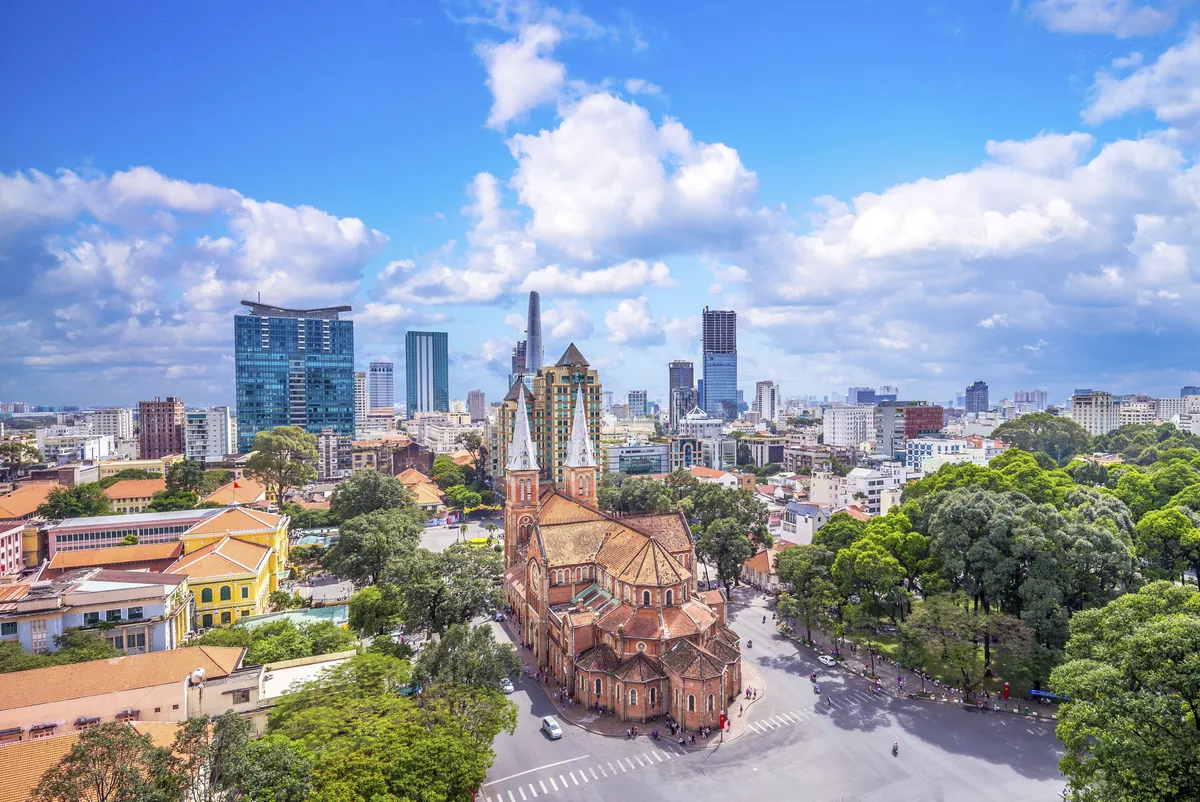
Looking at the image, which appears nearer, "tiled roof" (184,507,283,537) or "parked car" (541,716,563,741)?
"parked car" (541,716,563,741)

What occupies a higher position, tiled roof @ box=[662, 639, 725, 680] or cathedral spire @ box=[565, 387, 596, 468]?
cathedral spire @ box=[565, 387, 596, 468]

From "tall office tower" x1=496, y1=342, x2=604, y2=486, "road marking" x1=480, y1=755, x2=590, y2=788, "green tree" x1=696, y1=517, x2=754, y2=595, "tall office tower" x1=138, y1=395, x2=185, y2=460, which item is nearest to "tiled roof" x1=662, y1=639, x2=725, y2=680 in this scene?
"road marking" x1=480, y1=755, x2=590, y2=788

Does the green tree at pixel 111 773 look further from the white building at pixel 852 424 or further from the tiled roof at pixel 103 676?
the white building at pixel 852 424

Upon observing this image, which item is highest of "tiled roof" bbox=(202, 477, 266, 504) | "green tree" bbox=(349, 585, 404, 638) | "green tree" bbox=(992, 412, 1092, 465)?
"green tree" bbox=(992, 412, 1092, 465)

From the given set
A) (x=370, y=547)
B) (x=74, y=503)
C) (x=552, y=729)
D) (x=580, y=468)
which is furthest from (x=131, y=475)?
(x=552, y=729)

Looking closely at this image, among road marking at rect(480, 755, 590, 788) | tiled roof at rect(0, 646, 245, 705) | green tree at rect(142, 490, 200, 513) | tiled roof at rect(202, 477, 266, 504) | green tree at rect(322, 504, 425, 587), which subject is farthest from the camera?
tiled roof at rect(202, 477, 266, 504)

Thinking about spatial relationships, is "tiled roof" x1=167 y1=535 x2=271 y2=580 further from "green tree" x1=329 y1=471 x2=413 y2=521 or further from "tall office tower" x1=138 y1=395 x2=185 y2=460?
"tall office tower" x1=138 y1=395 x2=185 y2=460

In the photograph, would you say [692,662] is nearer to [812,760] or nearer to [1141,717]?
[812,760]

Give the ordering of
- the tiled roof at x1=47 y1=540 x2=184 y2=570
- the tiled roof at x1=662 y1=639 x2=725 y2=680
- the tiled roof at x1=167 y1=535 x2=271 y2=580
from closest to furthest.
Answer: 1. the tiled roof at x1=662 y1=639 x2=725 y2=680
2. the tiled roof at x1=167 y1=535 x2=271 y2=580
3. the tiled roof at x1=47 y1=540 x2=184 y2=570
